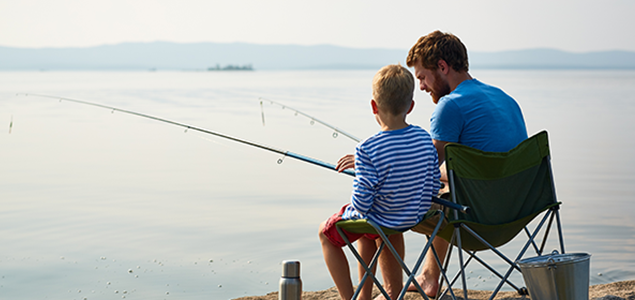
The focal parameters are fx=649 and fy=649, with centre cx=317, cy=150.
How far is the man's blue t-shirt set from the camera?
2.68m

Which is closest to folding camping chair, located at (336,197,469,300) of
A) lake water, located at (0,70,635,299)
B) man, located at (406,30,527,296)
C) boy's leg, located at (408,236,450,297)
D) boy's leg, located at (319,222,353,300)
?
boy's leg, located at (319,222,353,300)

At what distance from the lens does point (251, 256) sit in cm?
422

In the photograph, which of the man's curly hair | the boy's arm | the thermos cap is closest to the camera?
the thermos cap

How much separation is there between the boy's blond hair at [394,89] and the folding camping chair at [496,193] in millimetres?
240

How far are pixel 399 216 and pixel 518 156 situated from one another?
59 centimetres

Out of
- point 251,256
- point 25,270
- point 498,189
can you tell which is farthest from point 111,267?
point 498,189

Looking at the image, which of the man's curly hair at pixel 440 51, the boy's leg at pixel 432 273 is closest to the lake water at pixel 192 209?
the boy's leg at pixel 432 273

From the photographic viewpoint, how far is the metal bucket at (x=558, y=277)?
234 centimetres

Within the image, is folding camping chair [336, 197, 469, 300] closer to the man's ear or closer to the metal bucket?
the metal bucket

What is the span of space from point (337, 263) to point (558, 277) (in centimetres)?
84

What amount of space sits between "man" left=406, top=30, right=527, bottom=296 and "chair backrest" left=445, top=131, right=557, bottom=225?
127mm

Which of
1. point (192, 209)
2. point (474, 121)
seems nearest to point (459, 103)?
point (474, 121)

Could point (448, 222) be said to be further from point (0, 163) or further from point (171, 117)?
point (171, 117)

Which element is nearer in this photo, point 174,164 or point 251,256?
point 251,256
